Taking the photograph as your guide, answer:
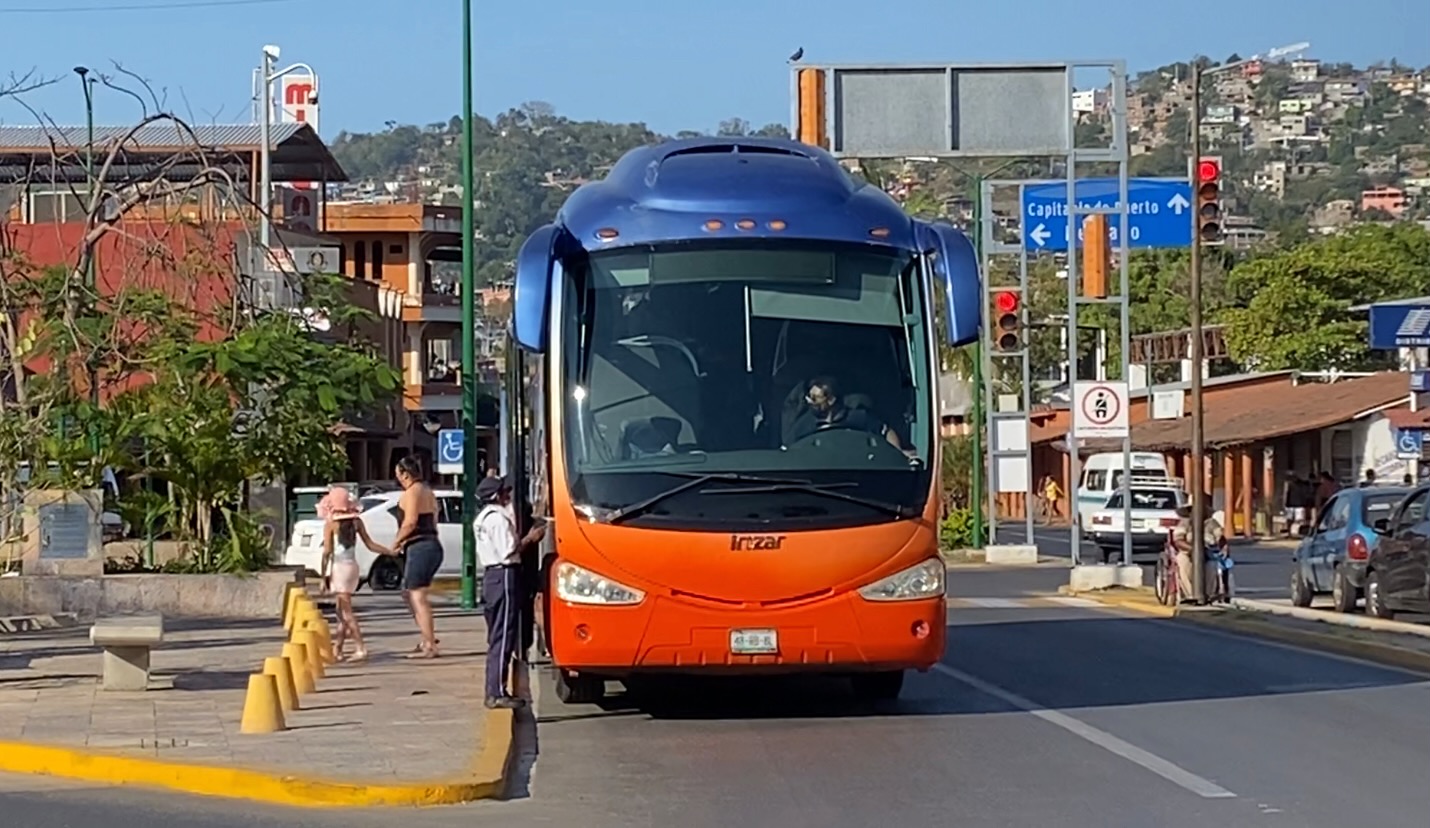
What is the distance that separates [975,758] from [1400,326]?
784 inches

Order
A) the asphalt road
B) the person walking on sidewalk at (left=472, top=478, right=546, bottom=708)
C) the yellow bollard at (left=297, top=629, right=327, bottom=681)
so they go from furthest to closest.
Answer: the yellow bollard at (left=297, top=629, right=327, bottom=681), the person walking on sidewalk at (left=472, top=478, right=546, bottom=708), the asphalt road

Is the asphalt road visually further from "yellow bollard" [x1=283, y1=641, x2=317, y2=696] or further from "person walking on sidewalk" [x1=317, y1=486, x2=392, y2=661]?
"person walking on sidewalk" [x1=317, y1=486, x2=392, y2=661]

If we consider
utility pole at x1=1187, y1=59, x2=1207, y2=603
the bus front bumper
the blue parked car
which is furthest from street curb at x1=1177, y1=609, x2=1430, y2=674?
the bus front bumper

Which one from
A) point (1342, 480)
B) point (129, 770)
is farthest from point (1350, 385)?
point (129, 770)

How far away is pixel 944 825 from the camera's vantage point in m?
10.6

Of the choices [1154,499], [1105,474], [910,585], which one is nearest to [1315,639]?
[910,585]

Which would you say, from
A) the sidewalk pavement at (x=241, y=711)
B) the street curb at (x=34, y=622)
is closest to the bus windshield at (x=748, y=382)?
the sidewalk pavement at (x=241, y=711)

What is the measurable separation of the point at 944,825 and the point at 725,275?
16.0 feet

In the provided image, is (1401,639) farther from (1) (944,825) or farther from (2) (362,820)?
(2) (362,820)

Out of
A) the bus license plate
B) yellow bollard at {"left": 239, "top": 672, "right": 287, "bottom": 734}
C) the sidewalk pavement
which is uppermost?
the bus license plate

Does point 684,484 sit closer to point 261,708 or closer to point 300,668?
point 261,708

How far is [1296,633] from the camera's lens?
21.9 m

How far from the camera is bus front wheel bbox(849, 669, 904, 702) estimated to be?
15.9 metres

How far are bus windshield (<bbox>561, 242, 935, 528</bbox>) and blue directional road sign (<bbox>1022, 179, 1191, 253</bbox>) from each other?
88.3 feet
